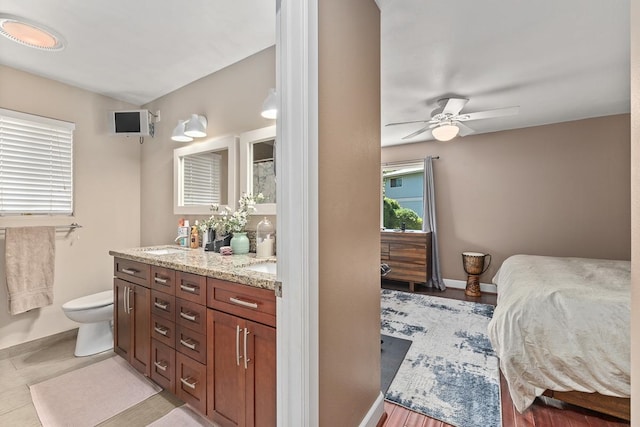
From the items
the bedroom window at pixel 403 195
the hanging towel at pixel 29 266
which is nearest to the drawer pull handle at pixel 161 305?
the hanging towel at pixel 29 266

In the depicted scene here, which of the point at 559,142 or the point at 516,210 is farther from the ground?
the point at 559,142

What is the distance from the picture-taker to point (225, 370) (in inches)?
56.3

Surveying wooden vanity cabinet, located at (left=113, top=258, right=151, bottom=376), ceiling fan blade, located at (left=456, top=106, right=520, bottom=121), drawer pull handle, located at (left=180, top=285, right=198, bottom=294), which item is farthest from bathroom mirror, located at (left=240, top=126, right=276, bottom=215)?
ceiling fan blade, located at (left=456, top=106, right=520, bottom=121)

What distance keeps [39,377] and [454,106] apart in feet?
13.6

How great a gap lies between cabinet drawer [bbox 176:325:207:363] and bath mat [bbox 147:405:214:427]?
1.31 feet

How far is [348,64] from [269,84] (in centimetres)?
103

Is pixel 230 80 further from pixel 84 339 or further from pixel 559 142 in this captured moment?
pixel 559 142

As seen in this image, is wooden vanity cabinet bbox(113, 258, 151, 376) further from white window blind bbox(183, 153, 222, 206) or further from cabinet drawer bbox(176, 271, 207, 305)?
white window blind bbox(183, 153, 222, 206)

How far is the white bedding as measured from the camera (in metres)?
1.58

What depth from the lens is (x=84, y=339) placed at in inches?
94.2

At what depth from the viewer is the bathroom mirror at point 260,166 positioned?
2176mm

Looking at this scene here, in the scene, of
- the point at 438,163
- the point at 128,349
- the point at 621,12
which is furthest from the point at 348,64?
the point at 438,163

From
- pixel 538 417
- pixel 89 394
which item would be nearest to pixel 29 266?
pixel 89 394

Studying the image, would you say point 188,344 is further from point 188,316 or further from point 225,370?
point 225,370
